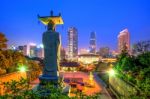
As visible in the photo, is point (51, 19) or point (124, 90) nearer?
point (124, 90)

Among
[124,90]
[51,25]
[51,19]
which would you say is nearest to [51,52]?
[51,25]

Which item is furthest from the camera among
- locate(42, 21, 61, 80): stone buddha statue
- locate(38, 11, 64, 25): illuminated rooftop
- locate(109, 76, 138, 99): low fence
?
locate(38, 11, 64, 25): illuminated rooftop

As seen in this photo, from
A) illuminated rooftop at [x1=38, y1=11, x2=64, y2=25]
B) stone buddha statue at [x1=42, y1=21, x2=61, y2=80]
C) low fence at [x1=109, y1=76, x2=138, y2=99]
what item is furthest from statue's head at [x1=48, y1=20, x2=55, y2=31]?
low fence at [x1=109, y1=76, x2=138, y2=99]

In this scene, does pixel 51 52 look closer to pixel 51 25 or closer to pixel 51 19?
pixel 51 25

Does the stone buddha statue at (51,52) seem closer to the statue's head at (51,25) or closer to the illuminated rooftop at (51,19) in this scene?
the statue's head at (51,25)

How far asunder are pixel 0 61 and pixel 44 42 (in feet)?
21.9

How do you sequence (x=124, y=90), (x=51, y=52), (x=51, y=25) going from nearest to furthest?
(x=124, y=90), (x=51, y=52), (x=51, y=25)

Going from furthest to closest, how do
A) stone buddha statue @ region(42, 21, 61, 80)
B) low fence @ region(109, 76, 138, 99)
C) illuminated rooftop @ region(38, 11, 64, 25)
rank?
1. illuminated rooftop @ region(38, 11, 64, 25)
2. stone buddha statue @ region(42, 21, 61, 80)
3. low fence @ region(109, 76, 138, 99)

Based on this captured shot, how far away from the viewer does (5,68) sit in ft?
89.7

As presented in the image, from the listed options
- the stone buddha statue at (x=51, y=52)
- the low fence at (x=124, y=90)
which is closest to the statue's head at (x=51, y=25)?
the stone buddha statue at (x=51, y=52)

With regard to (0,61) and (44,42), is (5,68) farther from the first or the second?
(44,42)

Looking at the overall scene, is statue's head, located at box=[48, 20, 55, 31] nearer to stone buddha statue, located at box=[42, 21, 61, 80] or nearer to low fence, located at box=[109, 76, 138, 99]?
stone buddha statue, located at box=[42, 21, 61, 80]

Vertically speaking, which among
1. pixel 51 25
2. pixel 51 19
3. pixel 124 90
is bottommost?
pixel 124 90

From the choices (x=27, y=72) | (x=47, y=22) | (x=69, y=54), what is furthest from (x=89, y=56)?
(x=47, y=22)
